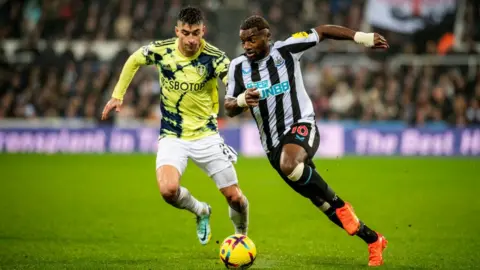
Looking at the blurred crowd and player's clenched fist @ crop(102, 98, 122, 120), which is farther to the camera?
the blurred crowd

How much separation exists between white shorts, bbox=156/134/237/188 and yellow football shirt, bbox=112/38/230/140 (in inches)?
3.2

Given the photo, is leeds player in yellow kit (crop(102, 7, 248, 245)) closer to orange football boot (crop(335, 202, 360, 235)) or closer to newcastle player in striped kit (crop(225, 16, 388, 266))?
newcastle player in striped kit (crop(225, 16, 388, 266))

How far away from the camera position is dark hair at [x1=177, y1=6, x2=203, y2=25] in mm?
8000

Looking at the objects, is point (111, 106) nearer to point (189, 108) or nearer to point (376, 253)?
point (189, 108)

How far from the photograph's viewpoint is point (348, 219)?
7.50 metres

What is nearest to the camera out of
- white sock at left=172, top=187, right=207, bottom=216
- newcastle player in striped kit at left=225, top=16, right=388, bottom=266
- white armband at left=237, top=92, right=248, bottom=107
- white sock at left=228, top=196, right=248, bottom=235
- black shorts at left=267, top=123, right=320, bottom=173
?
white armband at left=237, top=92, right=248, bottom=107

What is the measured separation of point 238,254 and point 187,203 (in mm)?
1363

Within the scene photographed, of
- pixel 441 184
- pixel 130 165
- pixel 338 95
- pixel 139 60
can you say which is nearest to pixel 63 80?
pixel 130 165

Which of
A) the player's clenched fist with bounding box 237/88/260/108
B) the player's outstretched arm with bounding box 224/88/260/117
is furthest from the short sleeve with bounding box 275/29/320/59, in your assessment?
the player's clenched fist with bounding box 237/88/260/108

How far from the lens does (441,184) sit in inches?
599

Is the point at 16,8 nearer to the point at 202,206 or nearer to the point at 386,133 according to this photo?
the point at 386,133

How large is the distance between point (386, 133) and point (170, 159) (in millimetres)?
14108

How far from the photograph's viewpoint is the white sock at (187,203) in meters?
8.20

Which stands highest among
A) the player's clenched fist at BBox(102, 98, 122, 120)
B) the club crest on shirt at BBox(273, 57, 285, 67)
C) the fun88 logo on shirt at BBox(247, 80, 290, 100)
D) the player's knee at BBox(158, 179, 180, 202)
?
the club crest on shirt at BBox(273, 57, 285, 67)
